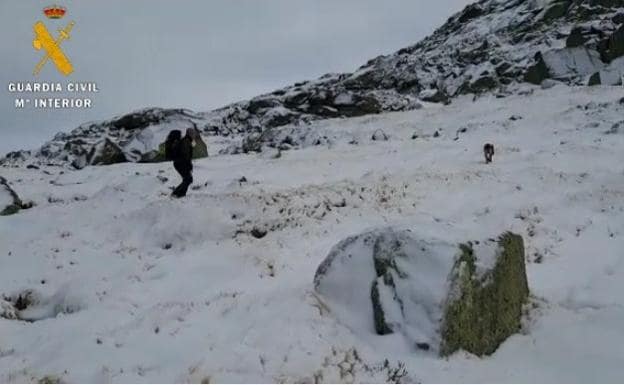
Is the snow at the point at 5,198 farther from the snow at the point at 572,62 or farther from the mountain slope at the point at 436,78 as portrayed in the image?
the snow at the point at 572,62

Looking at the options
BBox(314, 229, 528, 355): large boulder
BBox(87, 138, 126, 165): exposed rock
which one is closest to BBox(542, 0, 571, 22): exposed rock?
BBox(87, 138, 126, 165): exposed rock

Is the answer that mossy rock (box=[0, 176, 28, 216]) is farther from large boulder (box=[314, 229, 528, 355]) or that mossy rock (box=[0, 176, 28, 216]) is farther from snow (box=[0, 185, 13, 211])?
large boulder (box=[314, 229, 528, 355])

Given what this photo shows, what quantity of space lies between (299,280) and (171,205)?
21.0 feet

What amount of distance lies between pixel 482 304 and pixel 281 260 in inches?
198

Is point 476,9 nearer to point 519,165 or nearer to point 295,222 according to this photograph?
point 519,165

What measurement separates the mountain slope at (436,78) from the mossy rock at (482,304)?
25362 millimetres

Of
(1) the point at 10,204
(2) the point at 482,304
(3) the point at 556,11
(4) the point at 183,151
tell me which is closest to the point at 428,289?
(2) the point at 482,304

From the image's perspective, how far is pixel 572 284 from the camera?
10.6 meters

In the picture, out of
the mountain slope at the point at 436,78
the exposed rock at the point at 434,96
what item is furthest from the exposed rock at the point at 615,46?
the exposed rock at the point at 434,96

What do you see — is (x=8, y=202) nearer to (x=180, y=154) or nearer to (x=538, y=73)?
(x=180, y=154)

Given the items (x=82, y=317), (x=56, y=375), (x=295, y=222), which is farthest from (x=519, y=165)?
(x=56, y=375)

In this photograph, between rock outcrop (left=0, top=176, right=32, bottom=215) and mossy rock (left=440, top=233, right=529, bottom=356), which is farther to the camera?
rock outcrop (left=0, top=176, right=32, bottom=215)

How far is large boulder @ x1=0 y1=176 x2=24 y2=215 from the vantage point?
18.4 m

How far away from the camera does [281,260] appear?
39.7ft
